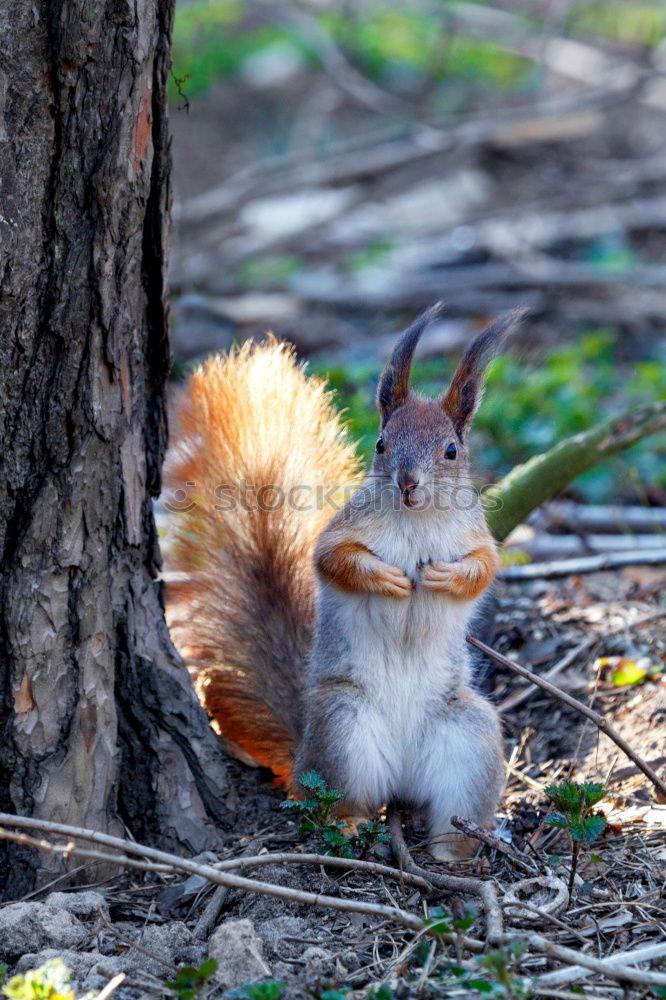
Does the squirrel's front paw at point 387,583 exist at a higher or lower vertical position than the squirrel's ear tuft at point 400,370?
lower

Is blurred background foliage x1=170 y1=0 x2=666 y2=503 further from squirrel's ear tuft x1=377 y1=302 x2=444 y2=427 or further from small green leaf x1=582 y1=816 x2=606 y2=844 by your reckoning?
small green leaf x1=582 y1=816 x2=606 y2=844

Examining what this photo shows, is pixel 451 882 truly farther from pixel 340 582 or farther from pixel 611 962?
pixel 340 582

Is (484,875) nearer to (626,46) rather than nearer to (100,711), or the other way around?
(100,711)

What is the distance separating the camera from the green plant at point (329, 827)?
2.26m

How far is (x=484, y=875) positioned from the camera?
2387 mm

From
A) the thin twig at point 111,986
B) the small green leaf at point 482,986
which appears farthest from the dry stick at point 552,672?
the thin twig at point 111,986

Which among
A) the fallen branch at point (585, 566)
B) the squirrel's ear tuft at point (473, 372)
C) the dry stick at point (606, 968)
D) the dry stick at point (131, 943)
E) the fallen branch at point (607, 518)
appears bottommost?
the dry stick at point (131, 943)

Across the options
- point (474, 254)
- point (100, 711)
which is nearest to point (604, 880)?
point (100, 711)

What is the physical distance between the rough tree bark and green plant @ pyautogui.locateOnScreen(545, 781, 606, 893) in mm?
834

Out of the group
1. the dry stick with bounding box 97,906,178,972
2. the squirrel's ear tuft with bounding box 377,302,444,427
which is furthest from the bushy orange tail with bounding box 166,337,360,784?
the dry stick with bounding box 97,906,178,972

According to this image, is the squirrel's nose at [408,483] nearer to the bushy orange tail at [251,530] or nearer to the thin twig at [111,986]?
the bushy orange tail at [251,530]

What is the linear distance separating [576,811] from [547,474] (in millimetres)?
1347

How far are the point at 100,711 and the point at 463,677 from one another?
0.90 metres

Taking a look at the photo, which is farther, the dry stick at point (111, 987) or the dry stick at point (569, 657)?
the dry stick at point (569, 657)
